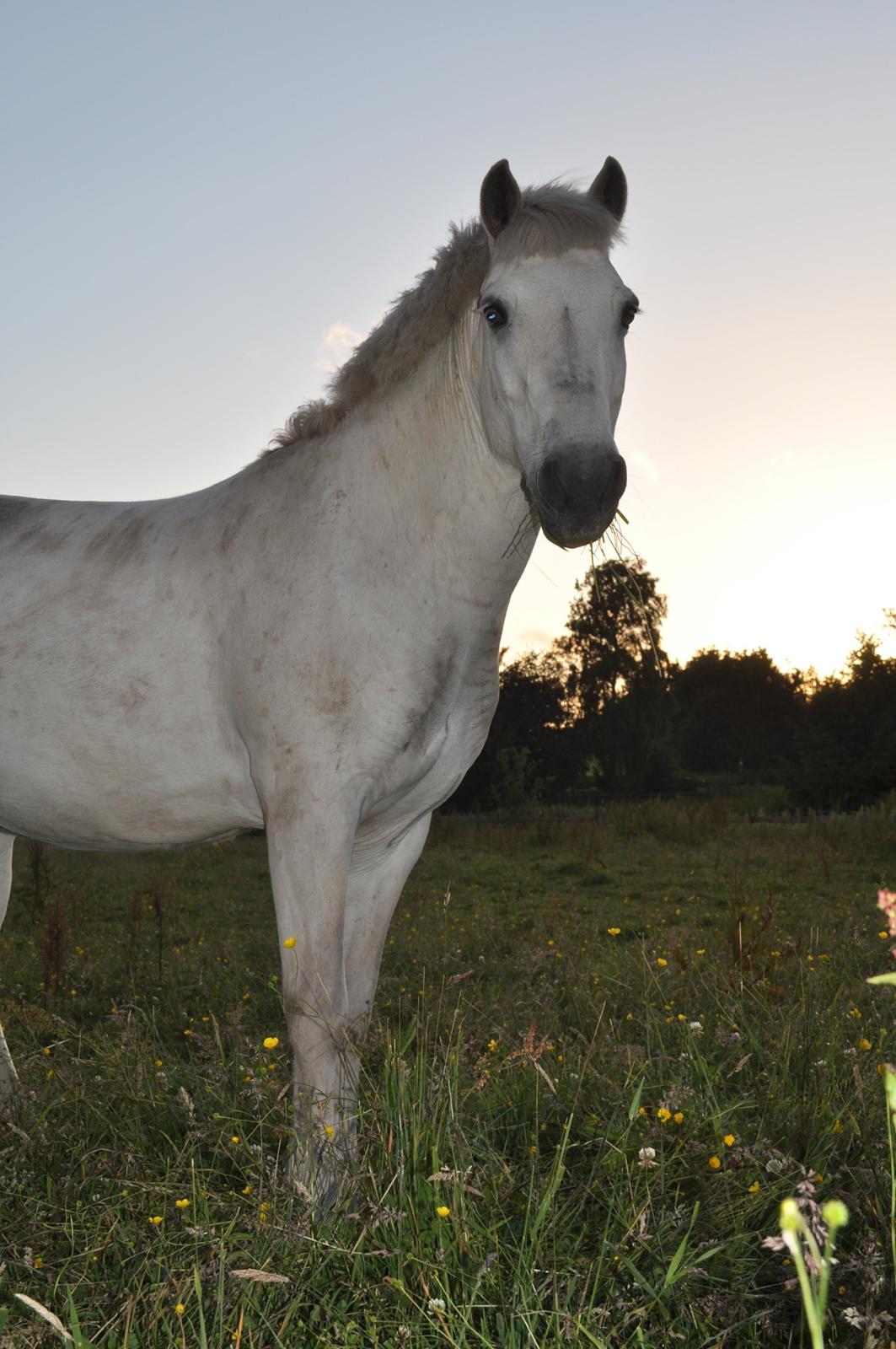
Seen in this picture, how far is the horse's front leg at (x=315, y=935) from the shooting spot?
293cm

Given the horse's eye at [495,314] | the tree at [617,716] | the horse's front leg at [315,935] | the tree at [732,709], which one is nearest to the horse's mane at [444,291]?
the horse's eye at [495,314]

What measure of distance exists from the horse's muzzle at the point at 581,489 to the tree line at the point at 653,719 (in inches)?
17.5

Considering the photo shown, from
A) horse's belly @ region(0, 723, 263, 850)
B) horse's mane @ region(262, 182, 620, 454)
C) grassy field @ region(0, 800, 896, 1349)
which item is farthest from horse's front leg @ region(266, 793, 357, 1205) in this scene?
horse's mane @ region(262, 182, 620, 454)

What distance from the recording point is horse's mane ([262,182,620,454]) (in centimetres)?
301

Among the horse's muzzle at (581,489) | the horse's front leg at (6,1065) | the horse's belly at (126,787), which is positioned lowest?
the horse's front leg at (6,1065)

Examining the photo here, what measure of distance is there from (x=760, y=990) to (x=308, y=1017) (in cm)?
224

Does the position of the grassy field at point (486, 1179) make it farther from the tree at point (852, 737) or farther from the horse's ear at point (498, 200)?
the tree at point (852, 737)

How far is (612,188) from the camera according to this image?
3.36 meters

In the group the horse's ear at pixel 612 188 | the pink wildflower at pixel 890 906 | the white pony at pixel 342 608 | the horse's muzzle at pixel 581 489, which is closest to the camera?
the pink wildflower at pixel 890 906

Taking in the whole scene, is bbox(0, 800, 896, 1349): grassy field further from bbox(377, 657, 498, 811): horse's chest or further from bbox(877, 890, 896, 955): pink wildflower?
bbox(877, 890, 896, 955): pink wildflower

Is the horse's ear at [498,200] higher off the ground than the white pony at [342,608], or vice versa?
the horse's ear at [498,200]

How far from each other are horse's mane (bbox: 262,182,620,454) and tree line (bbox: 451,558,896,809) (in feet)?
3.17

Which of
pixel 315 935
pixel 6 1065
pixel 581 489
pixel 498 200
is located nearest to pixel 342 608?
pixel 581 489

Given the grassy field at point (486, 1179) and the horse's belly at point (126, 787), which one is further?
the horse's belly at point (126, 787)
